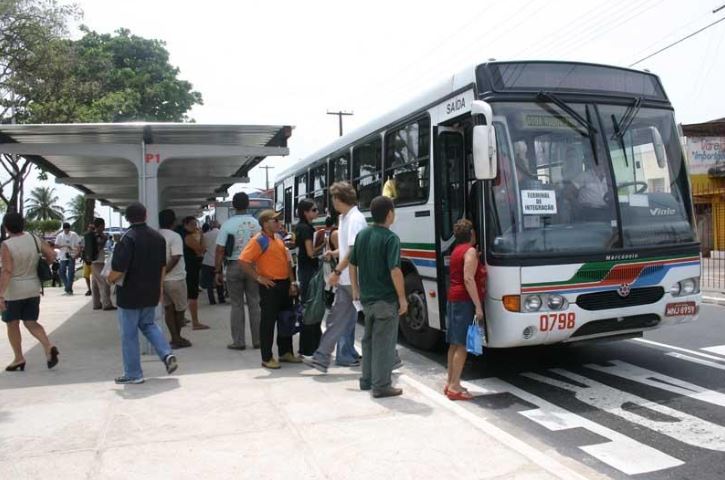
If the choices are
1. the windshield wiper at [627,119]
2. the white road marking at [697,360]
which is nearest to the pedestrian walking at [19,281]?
the windshield wiper at [627,119]

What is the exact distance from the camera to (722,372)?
6.40 meters

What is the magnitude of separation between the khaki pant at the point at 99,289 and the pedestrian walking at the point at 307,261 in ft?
19.9

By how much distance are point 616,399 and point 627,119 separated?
2.77m

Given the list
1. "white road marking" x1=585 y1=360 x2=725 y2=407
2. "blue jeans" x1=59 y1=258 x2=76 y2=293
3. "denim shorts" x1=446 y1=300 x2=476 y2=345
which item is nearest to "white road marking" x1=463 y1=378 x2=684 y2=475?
"denim shorts" x1=446 y1=300 x2=476 y2=345

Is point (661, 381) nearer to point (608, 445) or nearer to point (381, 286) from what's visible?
point (608, 445)

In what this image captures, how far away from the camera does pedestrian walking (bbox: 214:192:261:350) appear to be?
7637 mm

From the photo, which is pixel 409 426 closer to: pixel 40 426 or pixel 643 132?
pixel 40 426

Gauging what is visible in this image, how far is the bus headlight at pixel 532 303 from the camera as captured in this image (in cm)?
556

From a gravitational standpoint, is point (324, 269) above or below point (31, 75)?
below

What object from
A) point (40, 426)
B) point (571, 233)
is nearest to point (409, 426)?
point (571, 233)

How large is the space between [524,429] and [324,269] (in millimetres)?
2812

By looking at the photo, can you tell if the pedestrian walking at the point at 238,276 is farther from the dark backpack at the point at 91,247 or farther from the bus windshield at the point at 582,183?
the dark backpack at the point at 91,247

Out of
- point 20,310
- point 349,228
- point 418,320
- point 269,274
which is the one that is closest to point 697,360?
point 418,320

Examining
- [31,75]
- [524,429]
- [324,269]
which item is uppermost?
[31,75]
